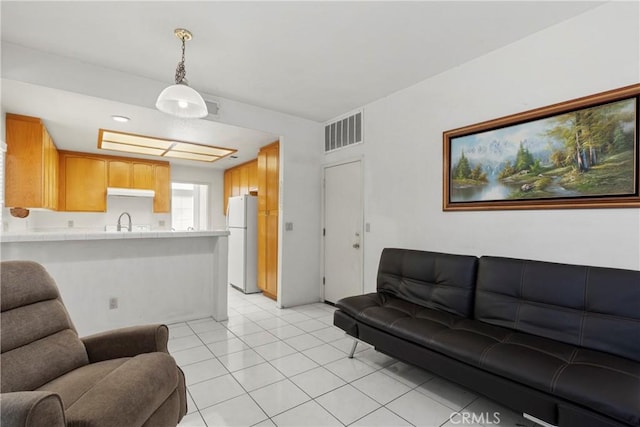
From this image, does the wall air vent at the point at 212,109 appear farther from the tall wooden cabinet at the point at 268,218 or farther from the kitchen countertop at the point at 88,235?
the kitchen countertop at the point at 88,235

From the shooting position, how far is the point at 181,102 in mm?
2283

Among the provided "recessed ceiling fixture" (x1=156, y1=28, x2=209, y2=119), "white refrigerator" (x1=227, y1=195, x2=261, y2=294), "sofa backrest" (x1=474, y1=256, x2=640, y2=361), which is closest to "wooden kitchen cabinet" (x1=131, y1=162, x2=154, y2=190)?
"white refrigerator" (x1=227, y1=195, x2=261, y2=294)

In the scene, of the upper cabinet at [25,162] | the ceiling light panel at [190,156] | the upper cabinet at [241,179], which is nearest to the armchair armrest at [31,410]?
the upper cabinet at [25,162]

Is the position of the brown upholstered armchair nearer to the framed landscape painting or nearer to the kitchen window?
the framed landscape painting

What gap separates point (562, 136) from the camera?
2170mm

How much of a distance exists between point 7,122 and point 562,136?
533 cm

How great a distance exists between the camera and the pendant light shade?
2090 millimetres

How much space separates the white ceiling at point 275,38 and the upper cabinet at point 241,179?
91.6 inches

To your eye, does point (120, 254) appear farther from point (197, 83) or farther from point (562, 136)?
point (562, 136)

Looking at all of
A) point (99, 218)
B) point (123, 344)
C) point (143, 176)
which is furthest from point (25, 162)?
point (123, 344)

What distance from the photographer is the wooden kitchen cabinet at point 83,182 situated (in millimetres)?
5004

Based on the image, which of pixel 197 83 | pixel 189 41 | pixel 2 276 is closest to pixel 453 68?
pixel 189 41

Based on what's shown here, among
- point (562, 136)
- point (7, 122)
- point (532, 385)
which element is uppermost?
point (7, 122)

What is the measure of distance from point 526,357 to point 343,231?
265 centimetres
